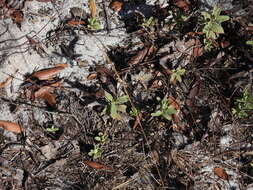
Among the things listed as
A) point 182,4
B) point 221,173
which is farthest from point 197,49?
point 221,173

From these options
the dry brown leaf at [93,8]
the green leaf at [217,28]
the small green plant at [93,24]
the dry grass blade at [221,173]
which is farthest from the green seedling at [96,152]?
the green leaf at [217,28]

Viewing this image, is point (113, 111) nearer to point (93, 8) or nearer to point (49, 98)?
point (49, 98)

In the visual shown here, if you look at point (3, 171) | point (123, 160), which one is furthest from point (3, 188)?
point (123, 160)

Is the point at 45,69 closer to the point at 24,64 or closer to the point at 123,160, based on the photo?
the point at 24,64

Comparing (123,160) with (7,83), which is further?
(7,83)

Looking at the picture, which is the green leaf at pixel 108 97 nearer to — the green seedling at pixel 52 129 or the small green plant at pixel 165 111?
the small green plant at pixel 165 111

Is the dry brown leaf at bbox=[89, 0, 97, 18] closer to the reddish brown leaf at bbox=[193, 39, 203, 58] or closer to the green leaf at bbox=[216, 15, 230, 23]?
the reddish brown leaf at bbox=[193, 39, 203, 58]
